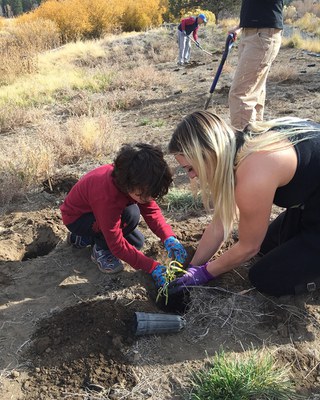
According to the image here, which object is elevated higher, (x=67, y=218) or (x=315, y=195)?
(x=315, y=195)

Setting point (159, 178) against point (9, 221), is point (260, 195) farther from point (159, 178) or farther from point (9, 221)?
point (9, 221)

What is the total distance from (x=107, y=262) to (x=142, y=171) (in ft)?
3.10

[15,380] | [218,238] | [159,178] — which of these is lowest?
[15,380]

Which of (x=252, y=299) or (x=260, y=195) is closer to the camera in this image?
(x=260, y=195)

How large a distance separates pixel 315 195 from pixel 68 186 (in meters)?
2.65

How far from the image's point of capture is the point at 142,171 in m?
1.99

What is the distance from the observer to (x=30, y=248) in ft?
10.1

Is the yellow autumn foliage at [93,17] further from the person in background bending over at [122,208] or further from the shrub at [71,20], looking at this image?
the person in background bending over at [122,208]

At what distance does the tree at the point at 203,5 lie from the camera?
27.6 m

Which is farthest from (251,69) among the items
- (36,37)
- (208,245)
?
(36,37)

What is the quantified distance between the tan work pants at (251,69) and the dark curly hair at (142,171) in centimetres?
208

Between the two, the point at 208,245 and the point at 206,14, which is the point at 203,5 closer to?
the point at 206,14

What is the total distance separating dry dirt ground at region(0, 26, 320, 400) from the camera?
1.92m

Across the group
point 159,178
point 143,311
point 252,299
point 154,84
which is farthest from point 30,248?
point 154,84
